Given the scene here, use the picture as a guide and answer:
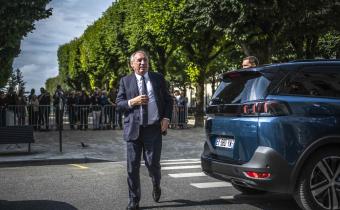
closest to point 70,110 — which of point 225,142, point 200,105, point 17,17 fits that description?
point 17,17

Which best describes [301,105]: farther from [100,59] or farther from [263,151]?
[100,59]

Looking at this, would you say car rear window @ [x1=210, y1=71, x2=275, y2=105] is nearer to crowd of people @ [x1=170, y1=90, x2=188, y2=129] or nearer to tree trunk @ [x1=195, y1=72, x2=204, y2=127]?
crowd of people @ [x1=170, y1=90, x2=188, y2=129]

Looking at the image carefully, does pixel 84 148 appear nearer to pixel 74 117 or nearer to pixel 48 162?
pixel 48 162

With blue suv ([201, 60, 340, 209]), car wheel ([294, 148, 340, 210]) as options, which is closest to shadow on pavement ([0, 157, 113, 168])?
blue suv ([201, 60, 340, 209])

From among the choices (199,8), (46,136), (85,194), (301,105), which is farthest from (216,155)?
(199,8)

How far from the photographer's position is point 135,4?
3488cm

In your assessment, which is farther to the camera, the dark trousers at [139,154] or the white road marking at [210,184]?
the white road marking at [210,184]

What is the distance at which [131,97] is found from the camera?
637 centimetres

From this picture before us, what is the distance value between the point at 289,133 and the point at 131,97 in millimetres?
2029

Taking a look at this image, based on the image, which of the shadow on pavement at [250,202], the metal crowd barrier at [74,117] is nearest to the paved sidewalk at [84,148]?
the metal crowd barrier at [74,117]

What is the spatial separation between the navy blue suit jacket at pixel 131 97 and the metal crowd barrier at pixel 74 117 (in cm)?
1342

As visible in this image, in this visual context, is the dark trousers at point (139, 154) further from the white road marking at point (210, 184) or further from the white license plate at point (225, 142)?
the white road marking at point (210, 184)

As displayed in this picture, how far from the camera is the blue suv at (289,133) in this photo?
5.50m

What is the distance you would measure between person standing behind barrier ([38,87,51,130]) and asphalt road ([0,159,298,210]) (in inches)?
405
